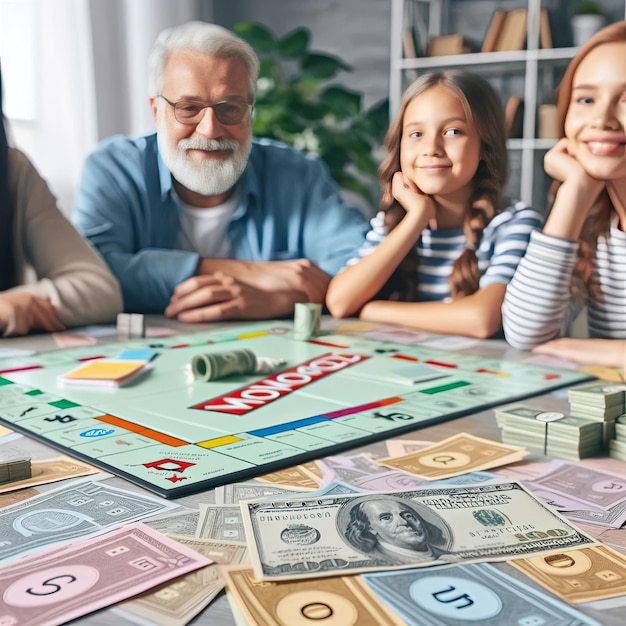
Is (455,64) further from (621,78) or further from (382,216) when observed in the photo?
(621,78)

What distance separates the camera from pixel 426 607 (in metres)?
0.60

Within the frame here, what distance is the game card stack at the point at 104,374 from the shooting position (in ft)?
4.04

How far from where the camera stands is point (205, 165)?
1904mm

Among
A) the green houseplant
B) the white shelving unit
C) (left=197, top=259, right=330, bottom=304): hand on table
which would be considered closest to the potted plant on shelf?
the white shelving unit

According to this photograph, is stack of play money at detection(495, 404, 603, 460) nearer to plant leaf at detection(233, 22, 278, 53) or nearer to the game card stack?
the game card stack

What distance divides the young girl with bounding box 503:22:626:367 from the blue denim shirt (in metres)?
0.55

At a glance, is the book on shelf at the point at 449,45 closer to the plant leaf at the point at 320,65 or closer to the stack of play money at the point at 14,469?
the plant leaf at the point at 320,65

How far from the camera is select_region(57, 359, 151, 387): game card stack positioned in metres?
1.23

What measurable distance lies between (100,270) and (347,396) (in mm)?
866

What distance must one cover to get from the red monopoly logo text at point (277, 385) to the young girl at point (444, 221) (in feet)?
1.13

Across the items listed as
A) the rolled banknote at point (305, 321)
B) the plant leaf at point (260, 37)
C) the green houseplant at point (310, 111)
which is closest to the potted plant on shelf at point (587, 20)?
the green houseplant at point (310, 111)

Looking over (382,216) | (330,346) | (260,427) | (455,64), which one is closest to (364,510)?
(260,427)

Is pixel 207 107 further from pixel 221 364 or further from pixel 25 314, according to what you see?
pixel 221 364

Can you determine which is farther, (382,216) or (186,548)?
(382,216)
